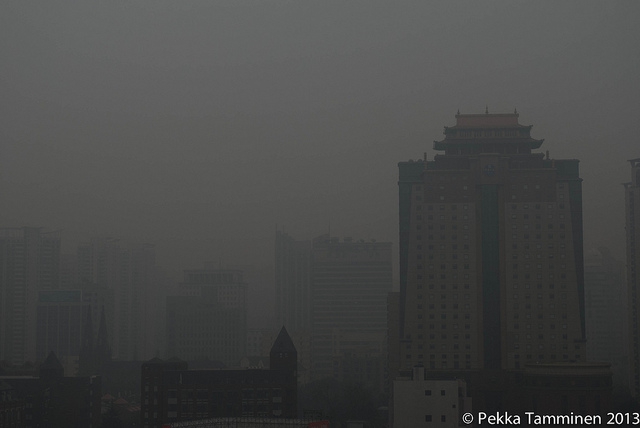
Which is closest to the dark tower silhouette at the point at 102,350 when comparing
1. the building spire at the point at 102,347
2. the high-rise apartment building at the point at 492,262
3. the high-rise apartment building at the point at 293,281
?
the building spire at the point at 102,347

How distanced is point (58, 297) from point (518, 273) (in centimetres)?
4042

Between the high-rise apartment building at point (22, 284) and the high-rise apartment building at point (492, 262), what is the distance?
3698 centimetres

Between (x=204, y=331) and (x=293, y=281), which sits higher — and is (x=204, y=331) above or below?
below

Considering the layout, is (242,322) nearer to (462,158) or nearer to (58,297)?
(58,297)

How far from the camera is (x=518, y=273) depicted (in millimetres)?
33281

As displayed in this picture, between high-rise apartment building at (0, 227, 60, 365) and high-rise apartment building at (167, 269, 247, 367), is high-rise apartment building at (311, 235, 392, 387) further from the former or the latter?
high-rise apartment building at (0, 227, 60, 365)

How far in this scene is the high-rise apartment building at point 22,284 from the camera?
64375 mm

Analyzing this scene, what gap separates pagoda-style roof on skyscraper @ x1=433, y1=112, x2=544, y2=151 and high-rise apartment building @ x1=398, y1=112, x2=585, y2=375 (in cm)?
13

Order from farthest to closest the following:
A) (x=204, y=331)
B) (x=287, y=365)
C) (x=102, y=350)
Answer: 1. (x=204, y=331)
2. (x=102, y=350)
3. (x=287, y=365)

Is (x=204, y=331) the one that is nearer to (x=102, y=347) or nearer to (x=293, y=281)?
(x=293, y=281)

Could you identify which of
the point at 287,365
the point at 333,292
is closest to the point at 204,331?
the point at 333,292

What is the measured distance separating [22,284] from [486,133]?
138 feet

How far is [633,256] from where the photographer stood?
4428 cm

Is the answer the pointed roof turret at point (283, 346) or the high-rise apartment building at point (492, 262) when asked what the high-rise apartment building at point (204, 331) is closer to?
the high-rise apartment building at point (492, 262)
